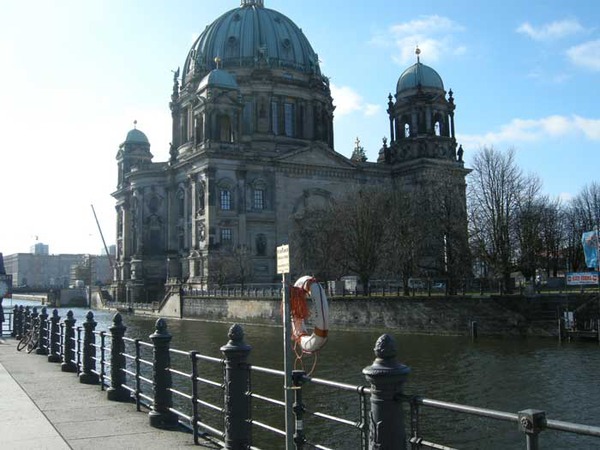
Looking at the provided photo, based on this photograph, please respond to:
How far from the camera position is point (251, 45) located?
323 feet

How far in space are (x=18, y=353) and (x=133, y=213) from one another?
2762 inches

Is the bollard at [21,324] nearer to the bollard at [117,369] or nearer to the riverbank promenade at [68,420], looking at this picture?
the riverbank promenade at [68,420]

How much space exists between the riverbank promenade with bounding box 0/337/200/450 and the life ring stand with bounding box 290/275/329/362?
3030 mm

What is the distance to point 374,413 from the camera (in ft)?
23.1

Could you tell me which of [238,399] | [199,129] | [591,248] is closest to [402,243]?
[591,248]

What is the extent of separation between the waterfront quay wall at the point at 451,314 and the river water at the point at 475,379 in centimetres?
194

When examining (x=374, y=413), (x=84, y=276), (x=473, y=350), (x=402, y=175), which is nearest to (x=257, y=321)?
(x=473, y=350)

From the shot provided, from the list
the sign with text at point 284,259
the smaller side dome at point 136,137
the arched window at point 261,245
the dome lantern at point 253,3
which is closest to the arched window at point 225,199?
the arched window at point 261,245

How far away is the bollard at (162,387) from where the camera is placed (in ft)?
41.3

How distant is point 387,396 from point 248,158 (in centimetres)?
7657

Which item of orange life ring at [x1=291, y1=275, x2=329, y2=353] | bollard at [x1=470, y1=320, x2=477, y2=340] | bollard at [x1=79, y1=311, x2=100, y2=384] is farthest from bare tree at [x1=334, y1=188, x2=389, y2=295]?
orange life ring at [x1=291, y1=275, x2=329, y2=353]

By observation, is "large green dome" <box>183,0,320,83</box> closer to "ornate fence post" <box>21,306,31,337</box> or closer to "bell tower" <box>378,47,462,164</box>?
"bell tower" <box>378,47,462,164</box>

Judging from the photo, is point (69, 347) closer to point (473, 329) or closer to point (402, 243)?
point (473, 329)

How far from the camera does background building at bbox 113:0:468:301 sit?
81.3 meters
